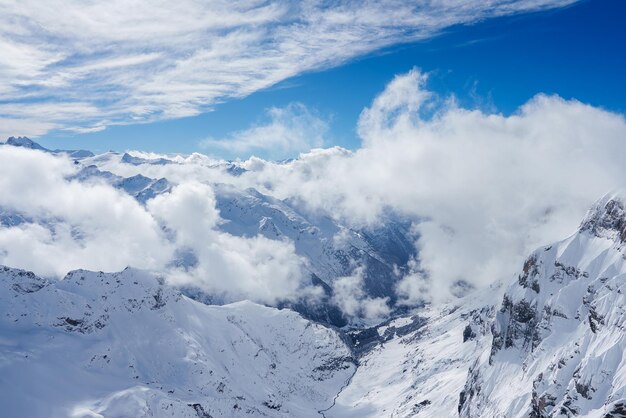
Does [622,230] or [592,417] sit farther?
[622,230]

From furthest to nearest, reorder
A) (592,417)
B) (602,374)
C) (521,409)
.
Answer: (521,409) → (602,374) → (592,417)

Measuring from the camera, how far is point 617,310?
171875 millimetres

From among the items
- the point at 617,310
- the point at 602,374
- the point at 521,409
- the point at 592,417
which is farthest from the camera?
the point at 521,409

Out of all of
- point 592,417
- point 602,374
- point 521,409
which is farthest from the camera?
point 521,409

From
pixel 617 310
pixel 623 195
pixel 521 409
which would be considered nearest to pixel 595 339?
pixel 617 310

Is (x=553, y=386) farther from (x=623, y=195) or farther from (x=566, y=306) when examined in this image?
(x=623, y=195)

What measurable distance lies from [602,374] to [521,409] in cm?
4373

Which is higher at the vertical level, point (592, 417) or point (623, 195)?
point (623, 195)

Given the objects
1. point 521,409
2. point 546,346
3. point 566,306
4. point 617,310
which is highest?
point 617,310

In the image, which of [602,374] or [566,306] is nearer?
[602,374]

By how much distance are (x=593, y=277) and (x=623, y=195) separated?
1404 inches

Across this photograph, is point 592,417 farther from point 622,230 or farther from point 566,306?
point 622,230

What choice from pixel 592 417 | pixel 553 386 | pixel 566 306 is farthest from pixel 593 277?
pixel 592 417

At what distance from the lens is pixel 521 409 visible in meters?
191
